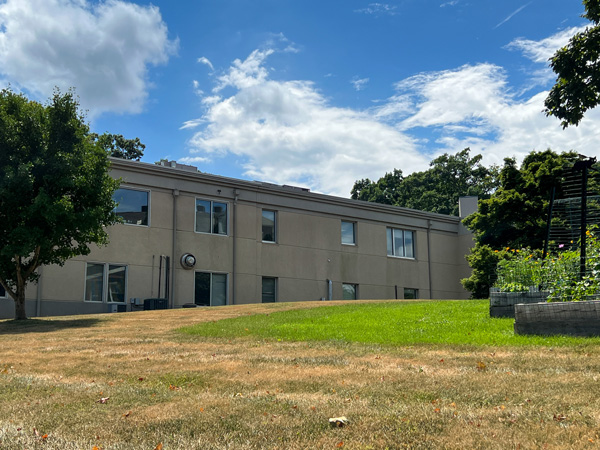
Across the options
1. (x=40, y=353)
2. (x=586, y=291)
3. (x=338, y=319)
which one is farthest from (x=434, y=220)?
(x=40, y=353)

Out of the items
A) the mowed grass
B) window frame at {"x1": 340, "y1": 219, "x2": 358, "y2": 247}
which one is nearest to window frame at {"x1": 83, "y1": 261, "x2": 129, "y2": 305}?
window frame at {"x1": 340, "y1": 219, "x2": 358, "y2": 247}

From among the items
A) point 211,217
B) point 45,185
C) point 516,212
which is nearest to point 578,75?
point 45,185

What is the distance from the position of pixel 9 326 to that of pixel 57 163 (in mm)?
4359

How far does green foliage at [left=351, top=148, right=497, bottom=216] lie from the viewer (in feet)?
175

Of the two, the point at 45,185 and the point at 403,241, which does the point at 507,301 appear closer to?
the point at 45,185

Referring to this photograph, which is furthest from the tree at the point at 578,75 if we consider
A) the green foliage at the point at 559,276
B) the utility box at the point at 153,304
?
the utility box at the point at 153,304

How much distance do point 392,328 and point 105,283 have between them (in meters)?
15.7

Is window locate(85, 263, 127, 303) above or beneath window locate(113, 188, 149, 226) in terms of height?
beneath

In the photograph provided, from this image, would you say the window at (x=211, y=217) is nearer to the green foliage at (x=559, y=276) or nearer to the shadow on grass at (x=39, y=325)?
the shadow on grass at (x=39, y=325)

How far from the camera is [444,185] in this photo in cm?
5541

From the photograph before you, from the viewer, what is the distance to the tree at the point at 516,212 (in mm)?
24328

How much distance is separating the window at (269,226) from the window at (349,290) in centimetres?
451

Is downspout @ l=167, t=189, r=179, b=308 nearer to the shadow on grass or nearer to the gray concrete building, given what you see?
the gray concrete building

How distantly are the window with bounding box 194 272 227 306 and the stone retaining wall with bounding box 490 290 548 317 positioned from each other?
53.0ft
